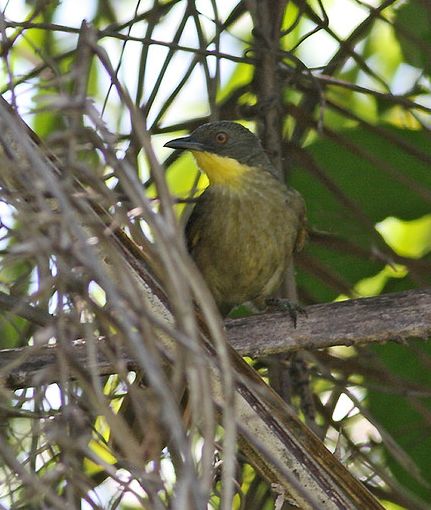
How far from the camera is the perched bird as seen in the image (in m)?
5.65

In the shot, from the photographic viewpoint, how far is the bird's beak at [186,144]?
5.43 metres

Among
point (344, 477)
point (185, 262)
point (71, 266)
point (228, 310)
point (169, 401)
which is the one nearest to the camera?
point (169, 401)

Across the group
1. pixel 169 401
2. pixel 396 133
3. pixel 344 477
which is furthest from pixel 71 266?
pixel 396 133

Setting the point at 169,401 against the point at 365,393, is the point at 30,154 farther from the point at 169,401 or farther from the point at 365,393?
the point at 365,393

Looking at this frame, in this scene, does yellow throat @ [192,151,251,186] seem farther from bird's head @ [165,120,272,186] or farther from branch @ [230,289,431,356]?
branch @ [230,289,431,356]

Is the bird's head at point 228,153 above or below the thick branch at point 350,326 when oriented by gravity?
above

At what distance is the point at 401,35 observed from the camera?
18.2ft

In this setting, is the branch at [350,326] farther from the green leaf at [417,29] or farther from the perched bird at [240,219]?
the green leaf at [417,29]

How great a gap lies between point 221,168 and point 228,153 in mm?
87

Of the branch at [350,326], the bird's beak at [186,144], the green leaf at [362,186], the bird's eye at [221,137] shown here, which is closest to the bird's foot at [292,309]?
the branch at [350,326]

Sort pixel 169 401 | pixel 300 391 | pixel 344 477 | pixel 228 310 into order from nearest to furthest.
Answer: pixel 169 401
pixel 344 477
pixel 300 391
pixel 228 310

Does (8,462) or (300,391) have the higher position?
(300,391)

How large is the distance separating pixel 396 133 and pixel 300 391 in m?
1.33

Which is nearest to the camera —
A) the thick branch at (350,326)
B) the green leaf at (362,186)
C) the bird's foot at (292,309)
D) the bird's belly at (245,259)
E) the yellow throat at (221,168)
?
the thick branch at (350,326)
